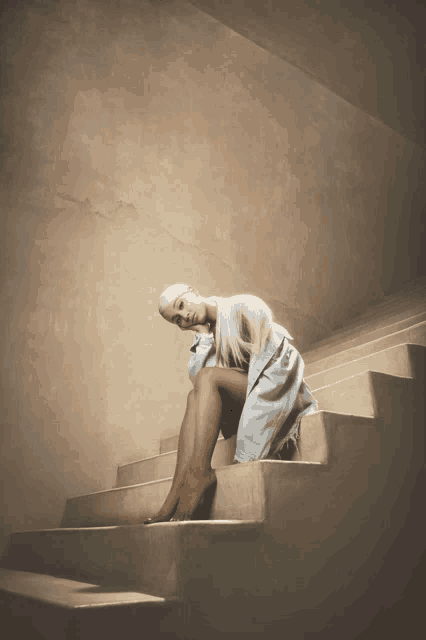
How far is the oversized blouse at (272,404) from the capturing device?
2.12 m

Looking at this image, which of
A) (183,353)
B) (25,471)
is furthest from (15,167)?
(25,471)

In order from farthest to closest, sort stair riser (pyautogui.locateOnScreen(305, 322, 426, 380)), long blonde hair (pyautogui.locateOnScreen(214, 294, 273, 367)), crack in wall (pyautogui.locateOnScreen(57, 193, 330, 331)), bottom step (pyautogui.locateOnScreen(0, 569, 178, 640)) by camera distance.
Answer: crack in wall (pyautogui.locateOnScreen(57, 193, 330, 331)) < stair riser (pyautogui.locateOnScreen(305, 322, 426, 380)) < long blonde hair (pyautogui.locateOnScreen(214, 294, 273, 367)) < bottom step (pyautogui.locateOnScreen(0, 569, 178, 640))

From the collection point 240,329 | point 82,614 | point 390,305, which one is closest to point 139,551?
point 82,614

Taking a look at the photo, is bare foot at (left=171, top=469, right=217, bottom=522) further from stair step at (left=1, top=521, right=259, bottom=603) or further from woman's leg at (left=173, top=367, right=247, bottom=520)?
stair step at (left=1, top=521, right=259, bottom=603)

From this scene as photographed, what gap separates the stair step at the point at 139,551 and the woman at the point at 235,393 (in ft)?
0.48

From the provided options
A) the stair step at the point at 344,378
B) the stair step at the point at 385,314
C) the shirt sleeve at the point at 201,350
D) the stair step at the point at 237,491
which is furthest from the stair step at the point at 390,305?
the stair step at the point at 237,491

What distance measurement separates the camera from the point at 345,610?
200cm

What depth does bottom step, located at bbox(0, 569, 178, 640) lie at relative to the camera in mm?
1484

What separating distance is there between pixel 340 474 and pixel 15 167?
2676 millimetres

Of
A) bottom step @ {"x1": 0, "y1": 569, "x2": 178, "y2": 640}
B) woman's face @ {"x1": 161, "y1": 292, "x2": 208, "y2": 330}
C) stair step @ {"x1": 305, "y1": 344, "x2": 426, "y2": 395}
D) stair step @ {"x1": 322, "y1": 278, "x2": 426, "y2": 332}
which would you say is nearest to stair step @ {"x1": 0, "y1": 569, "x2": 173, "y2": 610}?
bottom step @ {"x1": 0, "y1": 569, "x2": 178, "y2": 640}

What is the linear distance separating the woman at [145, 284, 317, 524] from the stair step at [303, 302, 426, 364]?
130cm

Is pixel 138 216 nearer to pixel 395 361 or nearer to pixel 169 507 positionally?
pixel 395 361

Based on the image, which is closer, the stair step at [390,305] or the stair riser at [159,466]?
the stair riser at [159,466]

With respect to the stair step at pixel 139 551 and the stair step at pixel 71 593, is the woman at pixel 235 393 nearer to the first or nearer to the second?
the stair step at pixel 139 551
